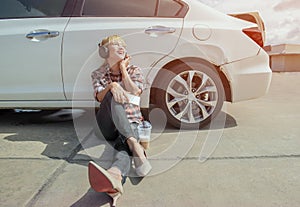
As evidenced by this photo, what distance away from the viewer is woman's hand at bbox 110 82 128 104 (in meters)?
2.10

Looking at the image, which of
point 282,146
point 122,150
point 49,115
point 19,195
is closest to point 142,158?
point 122,150

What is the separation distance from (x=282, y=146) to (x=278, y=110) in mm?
1488

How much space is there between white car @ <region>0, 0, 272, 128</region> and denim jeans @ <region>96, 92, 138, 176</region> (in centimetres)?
59

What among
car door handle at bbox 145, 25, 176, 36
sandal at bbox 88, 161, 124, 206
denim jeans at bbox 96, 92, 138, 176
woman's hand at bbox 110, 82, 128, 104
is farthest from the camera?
car door handle at bbox 145, 25, 176, 36

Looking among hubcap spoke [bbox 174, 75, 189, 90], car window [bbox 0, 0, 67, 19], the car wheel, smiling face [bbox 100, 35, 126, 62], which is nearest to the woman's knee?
smiling face [bbox 100, 35, 126, 62]

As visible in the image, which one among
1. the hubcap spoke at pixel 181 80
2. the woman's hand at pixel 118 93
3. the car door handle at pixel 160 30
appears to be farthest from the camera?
the hubcap spoke at pixel 181 80

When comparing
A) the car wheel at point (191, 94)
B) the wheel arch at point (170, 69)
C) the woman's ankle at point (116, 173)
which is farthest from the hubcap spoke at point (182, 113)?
the woman's ankle at point (116, 173)

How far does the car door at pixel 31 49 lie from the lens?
2.61 meters

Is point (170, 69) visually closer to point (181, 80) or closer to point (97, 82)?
point (181, 80)

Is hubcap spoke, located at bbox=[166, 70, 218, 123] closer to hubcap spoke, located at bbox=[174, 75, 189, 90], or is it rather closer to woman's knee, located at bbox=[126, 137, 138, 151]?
hubcap spoke, located at bbox=[174, 75, 189, 90]

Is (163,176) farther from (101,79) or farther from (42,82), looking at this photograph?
(42,82)

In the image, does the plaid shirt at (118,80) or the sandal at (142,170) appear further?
the plaid shirt at (118,80)

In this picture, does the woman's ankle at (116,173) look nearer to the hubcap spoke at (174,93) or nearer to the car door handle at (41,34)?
the hubcap spoke at (174,93)

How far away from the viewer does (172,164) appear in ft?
6.64
